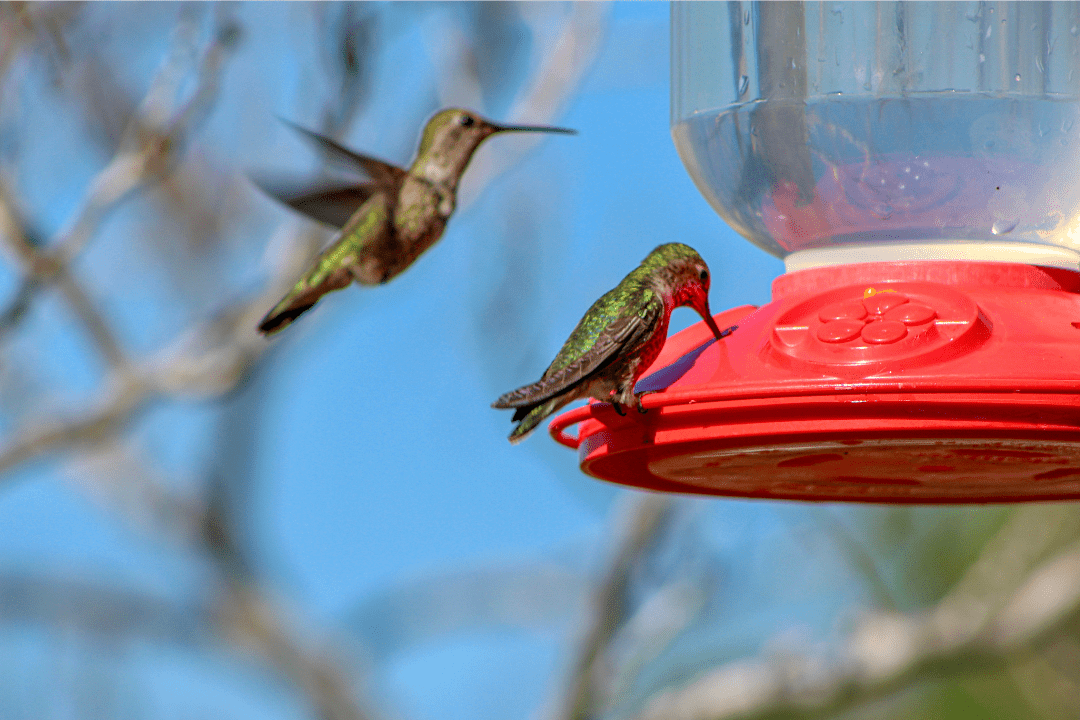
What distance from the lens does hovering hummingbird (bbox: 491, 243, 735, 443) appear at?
98.7 inches

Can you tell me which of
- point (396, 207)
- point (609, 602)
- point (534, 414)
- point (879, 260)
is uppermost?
point (396, 207)

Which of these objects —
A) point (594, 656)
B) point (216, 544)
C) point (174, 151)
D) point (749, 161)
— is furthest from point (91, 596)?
point (749, 161)

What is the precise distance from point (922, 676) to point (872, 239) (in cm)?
588

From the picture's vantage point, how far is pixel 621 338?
8.47ft

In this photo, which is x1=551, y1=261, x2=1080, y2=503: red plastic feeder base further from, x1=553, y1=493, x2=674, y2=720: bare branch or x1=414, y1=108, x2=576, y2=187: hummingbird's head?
x1=553, y1=493, x2=674, y2=720: bare branch

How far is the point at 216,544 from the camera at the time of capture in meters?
8.77

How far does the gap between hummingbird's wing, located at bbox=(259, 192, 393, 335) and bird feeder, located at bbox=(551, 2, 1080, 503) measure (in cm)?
92

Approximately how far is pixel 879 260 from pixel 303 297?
66.8 inches

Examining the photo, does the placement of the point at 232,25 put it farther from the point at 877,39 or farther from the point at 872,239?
the point at 872,239

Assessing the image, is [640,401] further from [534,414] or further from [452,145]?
[452,145]

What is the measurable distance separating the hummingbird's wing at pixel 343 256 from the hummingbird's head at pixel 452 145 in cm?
18

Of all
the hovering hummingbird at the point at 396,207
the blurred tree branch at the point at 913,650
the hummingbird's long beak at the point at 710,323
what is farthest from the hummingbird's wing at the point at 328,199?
the blurred tree branch at the point at 913,650

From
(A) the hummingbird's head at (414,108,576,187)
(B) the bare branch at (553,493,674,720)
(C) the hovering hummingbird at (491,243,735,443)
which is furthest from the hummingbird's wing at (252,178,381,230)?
(B) the bare branch at (553,493,674,720)

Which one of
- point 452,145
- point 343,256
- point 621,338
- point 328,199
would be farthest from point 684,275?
point 328,199
